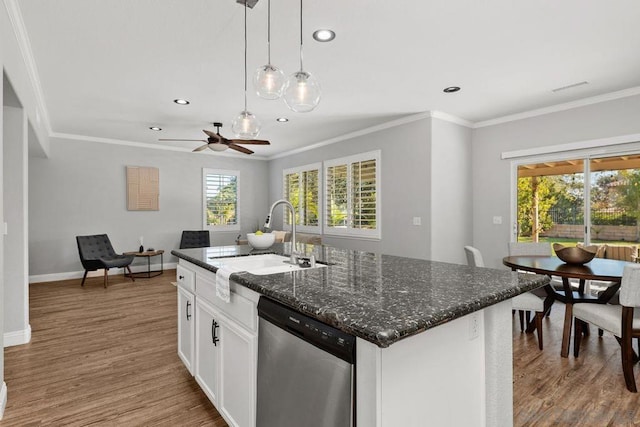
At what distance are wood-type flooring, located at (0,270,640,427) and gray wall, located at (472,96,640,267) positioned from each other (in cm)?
142

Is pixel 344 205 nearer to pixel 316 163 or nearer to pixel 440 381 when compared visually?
pixel 316 163

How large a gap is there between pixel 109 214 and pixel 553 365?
702cm

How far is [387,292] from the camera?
54.5 inches

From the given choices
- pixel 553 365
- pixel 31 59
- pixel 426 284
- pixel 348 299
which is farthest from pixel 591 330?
pixel 31 59

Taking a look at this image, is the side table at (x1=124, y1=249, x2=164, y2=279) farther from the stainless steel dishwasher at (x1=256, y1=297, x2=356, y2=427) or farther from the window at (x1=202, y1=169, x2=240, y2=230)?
the stainless steel dishwasher at (x1=256, y1=297, x2=356, y2=427)

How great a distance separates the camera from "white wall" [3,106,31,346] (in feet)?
10.1

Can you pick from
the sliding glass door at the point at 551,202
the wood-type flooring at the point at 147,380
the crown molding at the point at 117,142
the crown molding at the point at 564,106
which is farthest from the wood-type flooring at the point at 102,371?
the crown molding at the point at 564,106

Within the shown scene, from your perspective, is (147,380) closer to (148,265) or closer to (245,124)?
(245,124)

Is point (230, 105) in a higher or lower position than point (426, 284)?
higher

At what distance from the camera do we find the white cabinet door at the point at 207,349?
6.34 feet

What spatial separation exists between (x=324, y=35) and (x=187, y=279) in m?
2.09

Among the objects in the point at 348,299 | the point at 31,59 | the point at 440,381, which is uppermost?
the point at 31,59

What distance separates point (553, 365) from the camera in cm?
269

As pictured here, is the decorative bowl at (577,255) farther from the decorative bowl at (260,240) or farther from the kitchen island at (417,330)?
the decorative bowl at (260,240)
